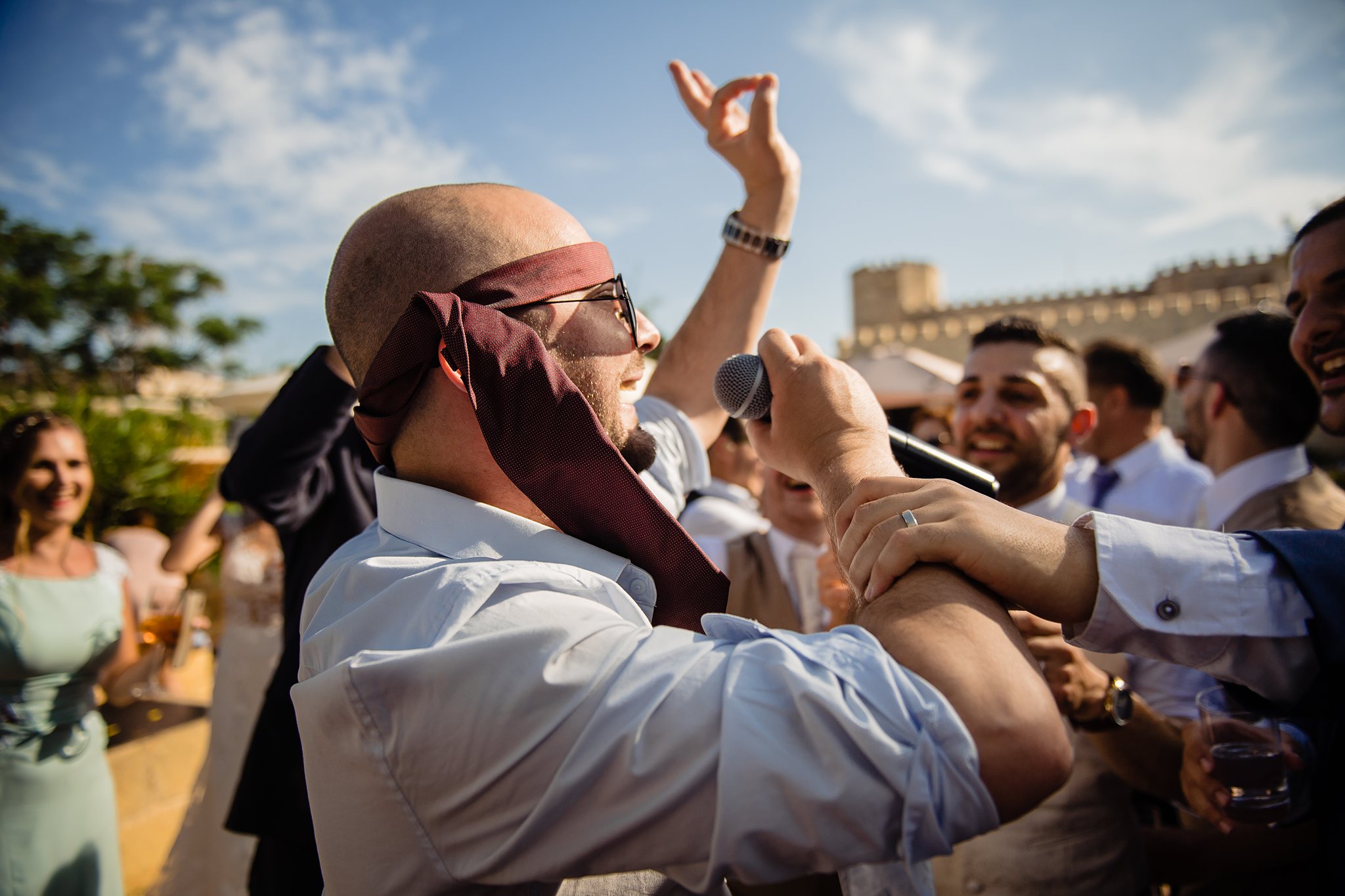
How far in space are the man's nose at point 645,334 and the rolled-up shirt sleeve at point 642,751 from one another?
0.76 metres

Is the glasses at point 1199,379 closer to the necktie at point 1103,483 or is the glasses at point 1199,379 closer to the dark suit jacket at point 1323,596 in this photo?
the necktie at point 1103,483

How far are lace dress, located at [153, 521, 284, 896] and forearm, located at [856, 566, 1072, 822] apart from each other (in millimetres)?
3755

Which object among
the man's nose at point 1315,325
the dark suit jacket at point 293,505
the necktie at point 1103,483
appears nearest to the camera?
the man's nose at point 1315,325

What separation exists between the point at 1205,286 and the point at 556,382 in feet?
175

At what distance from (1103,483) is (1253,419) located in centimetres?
264

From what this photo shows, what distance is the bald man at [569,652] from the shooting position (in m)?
0.96

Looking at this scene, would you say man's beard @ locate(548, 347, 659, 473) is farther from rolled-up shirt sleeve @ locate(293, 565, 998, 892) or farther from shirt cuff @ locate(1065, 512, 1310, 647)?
shirt cuff @ locate(1065, 512, 1310, 647)

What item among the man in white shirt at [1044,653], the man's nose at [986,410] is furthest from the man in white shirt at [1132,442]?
the man's nose at [986,410]

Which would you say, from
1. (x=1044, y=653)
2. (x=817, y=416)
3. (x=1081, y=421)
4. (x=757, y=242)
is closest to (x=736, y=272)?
(x=757, y=242)

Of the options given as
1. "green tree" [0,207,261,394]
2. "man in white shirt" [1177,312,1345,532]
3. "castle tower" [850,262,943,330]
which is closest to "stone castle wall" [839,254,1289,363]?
"castle tower" [850,262,943,330]

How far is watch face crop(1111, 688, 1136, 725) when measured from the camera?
7.29 ft

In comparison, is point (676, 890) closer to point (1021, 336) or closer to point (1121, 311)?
point (1021, 336)

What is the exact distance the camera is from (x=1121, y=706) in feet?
7.32

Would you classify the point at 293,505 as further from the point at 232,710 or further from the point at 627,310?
the point at 232,710
